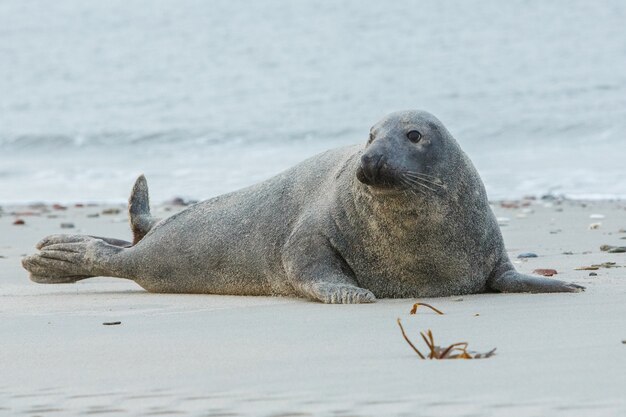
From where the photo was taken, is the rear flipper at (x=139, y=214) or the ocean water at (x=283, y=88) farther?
the ocean water at (x=283, y=88)

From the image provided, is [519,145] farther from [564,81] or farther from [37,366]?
[37,366]

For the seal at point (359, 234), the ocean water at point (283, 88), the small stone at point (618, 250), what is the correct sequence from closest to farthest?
the seal at point (359, 234) → the small stone at point (618, 250) → the ocean water at point (283, 88)

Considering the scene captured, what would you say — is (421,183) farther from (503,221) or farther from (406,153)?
(503,221)

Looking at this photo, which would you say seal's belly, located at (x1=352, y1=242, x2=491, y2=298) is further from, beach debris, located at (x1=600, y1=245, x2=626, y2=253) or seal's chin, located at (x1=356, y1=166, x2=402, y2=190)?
beach debris, located at (x1=600, y1=245, x2=626, y2=253)

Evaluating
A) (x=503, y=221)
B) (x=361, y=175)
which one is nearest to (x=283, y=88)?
(x=503, y=221)

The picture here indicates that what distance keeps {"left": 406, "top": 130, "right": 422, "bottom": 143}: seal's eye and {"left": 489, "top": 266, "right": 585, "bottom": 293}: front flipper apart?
701mm

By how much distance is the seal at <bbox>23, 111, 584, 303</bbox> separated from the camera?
495 cm

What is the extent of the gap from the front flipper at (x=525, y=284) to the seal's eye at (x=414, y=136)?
0.70m

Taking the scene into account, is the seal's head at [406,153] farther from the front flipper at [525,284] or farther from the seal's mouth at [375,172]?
the front flipper at [525,284]

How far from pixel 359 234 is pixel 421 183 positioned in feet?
1.38

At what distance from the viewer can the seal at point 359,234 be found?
16.2ft

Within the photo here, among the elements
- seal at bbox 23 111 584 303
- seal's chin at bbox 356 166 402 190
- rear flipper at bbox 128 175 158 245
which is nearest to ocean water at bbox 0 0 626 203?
rear flipper at bbox 128 175 158 245

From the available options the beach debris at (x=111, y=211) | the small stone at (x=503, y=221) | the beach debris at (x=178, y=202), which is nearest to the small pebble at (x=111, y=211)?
the beach debris at (x=111, y=211)

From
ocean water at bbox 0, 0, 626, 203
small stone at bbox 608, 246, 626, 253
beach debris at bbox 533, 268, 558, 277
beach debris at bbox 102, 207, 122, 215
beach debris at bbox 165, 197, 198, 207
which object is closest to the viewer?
beach debris at bbox 533, 268, 558, 277
